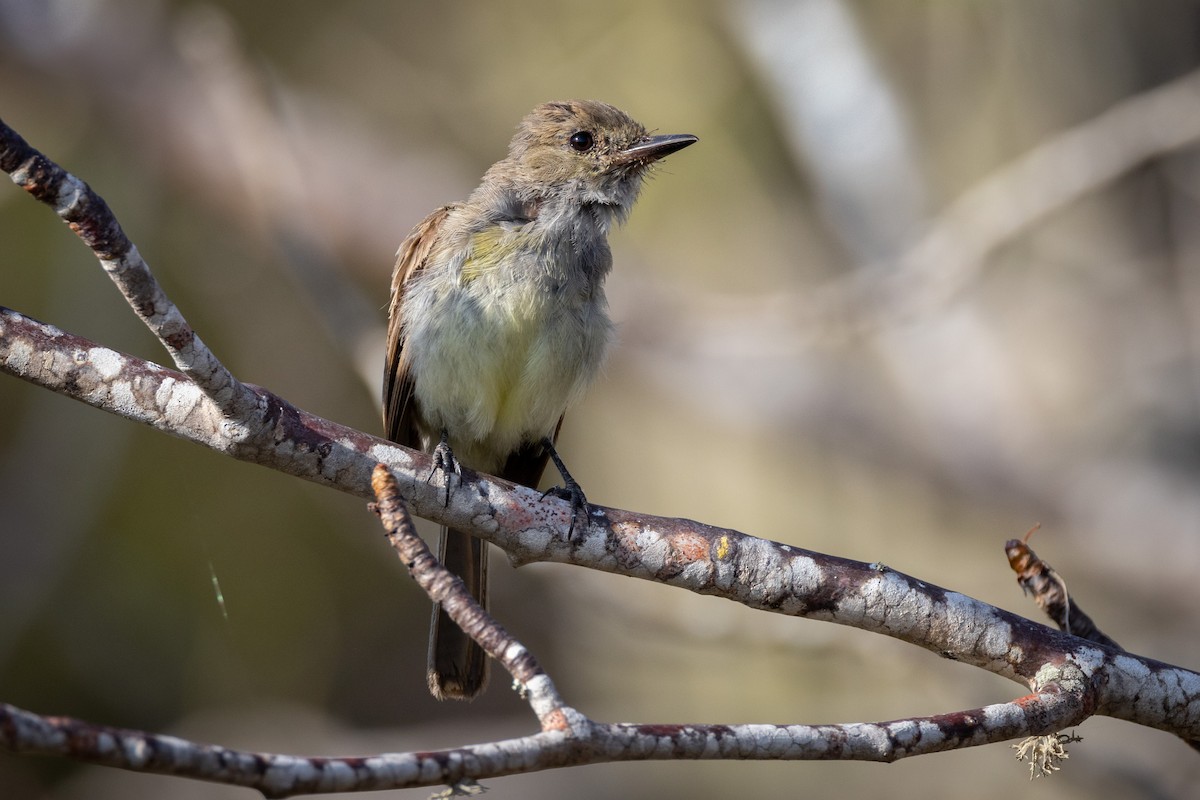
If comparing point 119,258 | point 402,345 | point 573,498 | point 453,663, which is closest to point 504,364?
point 402,345

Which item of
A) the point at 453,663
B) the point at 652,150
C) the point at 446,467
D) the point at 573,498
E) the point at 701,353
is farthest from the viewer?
the point at 701,353

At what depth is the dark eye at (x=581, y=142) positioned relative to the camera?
174 inches

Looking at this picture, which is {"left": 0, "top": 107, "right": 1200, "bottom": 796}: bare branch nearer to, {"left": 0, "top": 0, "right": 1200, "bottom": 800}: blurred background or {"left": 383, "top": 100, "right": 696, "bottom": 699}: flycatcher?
{"left": 383, "top": 100, "right": 696, "bottom": 699}: flycatcher

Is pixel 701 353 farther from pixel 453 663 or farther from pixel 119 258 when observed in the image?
pixel 119 258

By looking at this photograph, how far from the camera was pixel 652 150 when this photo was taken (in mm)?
4348

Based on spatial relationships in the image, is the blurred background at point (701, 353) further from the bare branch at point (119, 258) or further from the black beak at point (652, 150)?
the bare branch at point (119, 258)

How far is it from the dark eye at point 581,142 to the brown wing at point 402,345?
51 cm

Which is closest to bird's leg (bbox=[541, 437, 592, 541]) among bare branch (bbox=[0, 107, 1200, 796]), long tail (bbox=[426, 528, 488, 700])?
bare branch (bbox=[0, 107, 1200, 796])

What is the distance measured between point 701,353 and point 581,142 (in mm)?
3232

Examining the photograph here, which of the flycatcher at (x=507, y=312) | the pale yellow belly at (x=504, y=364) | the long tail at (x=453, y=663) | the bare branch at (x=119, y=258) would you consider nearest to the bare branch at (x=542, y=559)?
the bare branch at (x=119, y=258)

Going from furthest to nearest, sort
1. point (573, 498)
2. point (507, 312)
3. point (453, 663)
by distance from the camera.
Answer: point (453, 663) < point (507, 312) < point (573, 498)

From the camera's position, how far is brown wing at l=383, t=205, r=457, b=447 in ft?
13.6

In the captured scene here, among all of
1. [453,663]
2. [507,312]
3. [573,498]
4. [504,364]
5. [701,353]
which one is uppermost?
[701,353]

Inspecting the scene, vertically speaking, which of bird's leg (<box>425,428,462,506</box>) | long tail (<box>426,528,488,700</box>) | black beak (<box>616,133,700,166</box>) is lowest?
long tail (<box>426,528,488,700</box>)
